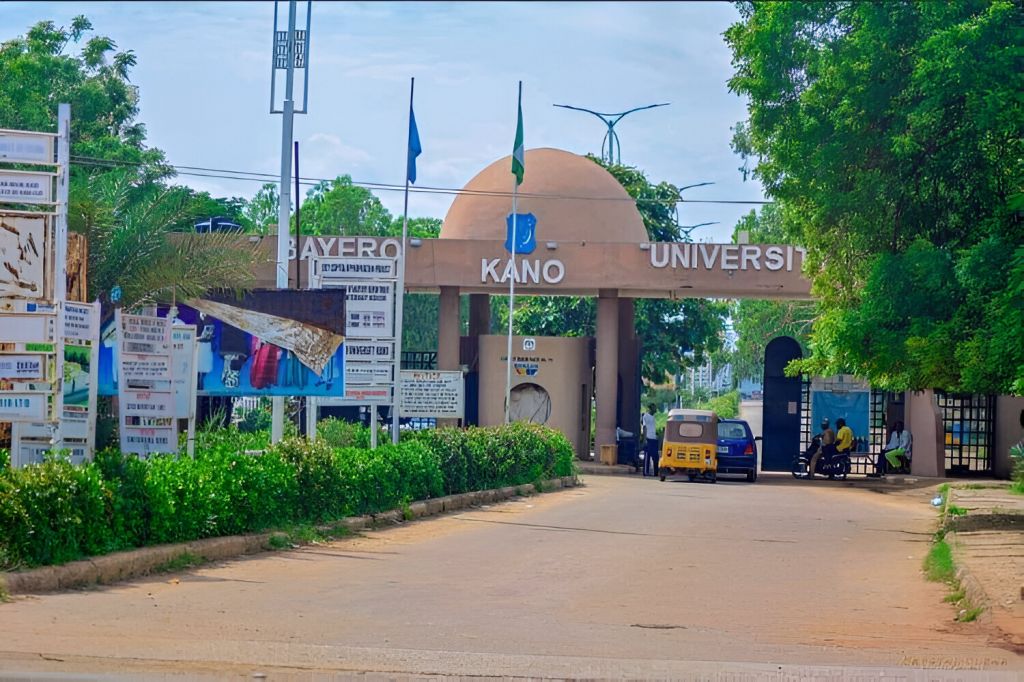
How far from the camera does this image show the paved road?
7.71 metres

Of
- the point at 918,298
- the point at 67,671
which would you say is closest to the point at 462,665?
the point at 67,671

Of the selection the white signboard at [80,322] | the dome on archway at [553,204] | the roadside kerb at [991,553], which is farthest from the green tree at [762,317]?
the white signboard at [80,322]

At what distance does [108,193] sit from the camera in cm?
1745

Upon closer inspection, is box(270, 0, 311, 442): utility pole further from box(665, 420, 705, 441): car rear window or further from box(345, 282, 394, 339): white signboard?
box(665, 420, 705, 441): car rear window

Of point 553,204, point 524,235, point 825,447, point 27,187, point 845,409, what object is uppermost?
point 553,204

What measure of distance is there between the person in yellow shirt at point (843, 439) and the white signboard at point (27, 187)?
24.9 m

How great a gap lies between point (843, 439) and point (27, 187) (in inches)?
994

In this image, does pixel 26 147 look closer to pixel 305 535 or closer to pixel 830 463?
pixel 305 535

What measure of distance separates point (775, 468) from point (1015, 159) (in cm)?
2045

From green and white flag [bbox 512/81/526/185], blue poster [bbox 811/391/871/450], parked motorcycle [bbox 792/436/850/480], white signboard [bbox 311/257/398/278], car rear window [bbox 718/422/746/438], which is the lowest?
parked motorcycle [bbox 792/436/850/480]

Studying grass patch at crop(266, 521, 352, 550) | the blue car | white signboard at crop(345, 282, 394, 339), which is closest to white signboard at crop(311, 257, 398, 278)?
white signboard at crop(345, 282, 394, 339)

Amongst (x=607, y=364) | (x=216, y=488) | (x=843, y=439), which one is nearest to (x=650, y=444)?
→ (x=607, y=364)

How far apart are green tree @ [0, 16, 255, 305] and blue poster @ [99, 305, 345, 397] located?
52 cm

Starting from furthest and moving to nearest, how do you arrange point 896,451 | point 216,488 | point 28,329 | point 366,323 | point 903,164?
1. point 896,451
2. point 366,323
3. point 903,164
4. point 216,488
5. point 28,329
